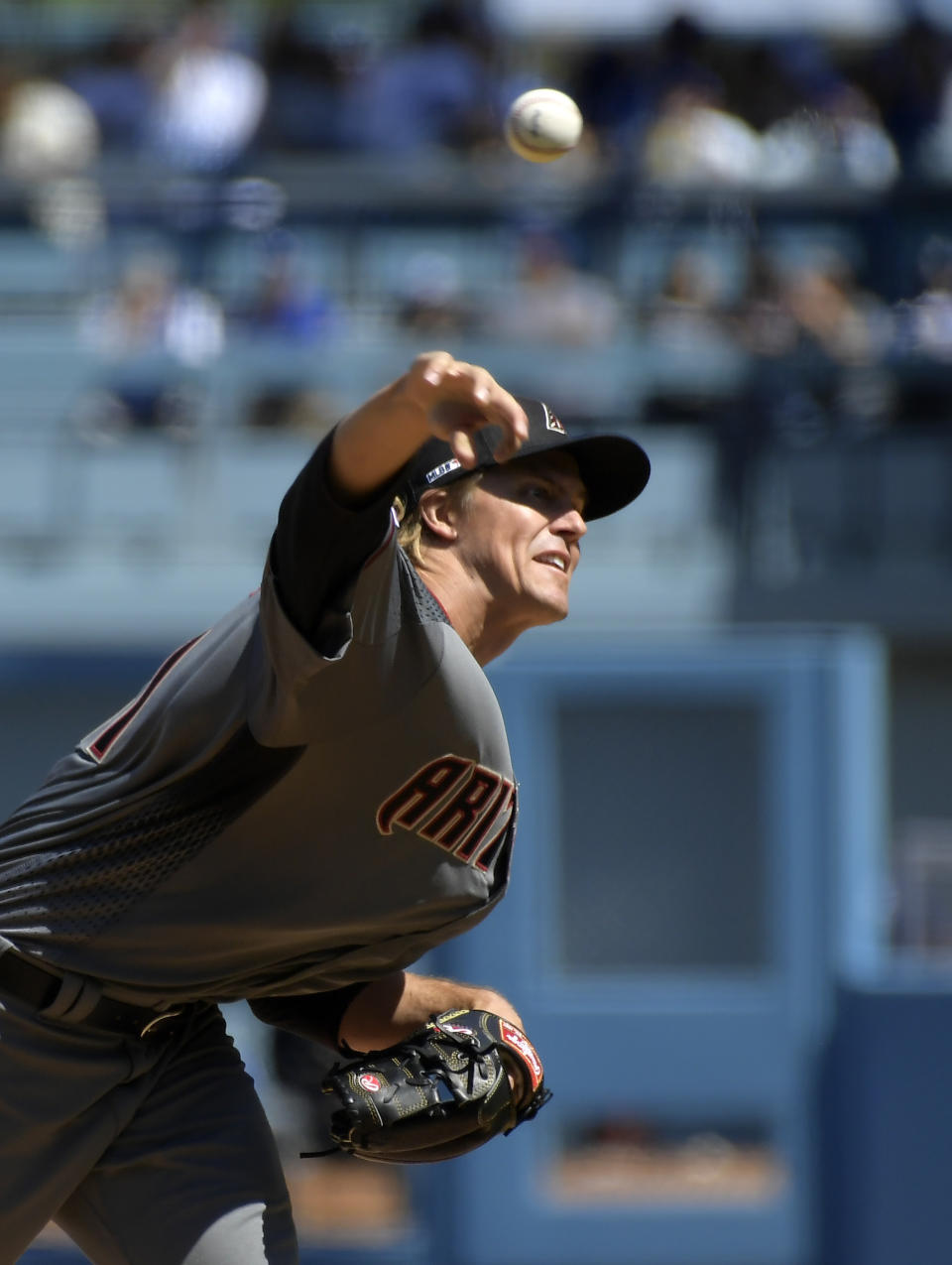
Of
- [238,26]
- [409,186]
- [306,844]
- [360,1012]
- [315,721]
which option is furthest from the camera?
[238,26]

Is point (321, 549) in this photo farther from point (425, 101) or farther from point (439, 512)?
point (425, 101)

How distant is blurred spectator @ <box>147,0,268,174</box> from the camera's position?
878 centimetres

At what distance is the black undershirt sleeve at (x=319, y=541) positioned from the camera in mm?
2240

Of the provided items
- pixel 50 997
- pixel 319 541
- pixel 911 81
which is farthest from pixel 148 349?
pixel 319 541

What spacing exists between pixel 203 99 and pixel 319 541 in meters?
7.13

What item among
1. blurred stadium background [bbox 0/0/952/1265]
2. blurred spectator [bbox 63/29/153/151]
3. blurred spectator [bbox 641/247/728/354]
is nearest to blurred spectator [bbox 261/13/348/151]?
blurred stadium background [bbox 0/0/952/1265]

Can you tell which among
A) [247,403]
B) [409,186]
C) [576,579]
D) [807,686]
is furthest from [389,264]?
[807,686]

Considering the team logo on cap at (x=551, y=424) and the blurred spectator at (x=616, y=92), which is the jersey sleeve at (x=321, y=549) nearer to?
the team logo on cap at (x=551, y=424)

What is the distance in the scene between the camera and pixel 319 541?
2.25 meters

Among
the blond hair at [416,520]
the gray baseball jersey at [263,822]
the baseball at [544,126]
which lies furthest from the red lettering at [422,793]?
the baseball at [544,126]

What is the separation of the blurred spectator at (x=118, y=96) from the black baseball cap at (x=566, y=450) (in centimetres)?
644

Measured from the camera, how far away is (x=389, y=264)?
850 centimetres

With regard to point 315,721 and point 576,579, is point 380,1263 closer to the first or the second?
point 576,579

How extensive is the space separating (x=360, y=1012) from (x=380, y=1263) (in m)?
3.55
